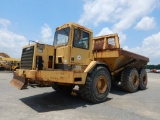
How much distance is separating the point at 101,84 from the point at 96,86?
A: 519mm

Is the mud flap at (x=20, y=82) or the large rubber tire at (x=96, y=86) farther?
the large rubber tire at (x=96, y=86)

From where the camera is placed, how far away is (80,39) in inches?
281

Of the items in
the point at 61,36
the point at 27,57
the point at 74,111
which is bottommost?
the point at 74,111

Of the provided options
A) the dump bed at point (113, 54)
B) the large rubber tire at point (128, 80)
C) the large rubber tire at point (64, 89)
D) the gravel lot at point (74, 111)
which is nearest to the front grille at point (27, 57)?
the gravel lot at point (74, 111)

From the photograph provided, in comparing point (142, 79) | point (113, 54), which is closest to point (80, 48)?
point (113, 54)

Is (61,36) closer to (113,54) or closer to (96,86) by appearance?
(96,86)

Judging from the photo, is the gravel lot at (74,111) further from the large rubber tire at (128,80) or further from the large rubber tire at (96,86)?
the large rubber tire at (128,80)

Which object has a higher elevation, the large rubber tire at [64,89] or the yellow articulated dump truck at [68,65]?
the yellow articulated dump truck at [68,65]

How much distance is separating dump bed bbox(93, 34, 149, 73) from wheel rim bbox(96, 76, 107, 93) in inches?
51.1

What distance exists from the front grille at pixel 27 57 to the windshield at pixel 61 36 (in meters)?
1.06

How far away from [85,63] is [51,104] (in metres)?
1.97

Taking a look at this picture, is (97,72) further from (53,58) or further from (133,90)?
(133,90)

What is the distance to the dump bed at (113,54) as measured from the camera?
8.44 meters

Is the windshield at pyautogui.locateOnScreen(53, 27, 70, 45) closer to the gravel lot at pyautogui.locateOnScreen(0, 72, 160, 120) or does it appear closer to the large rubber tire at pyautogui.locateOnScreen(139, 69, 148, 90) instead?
the gravel lot at pyautogui.locateOnScreen(0, 72, 160, 120)
